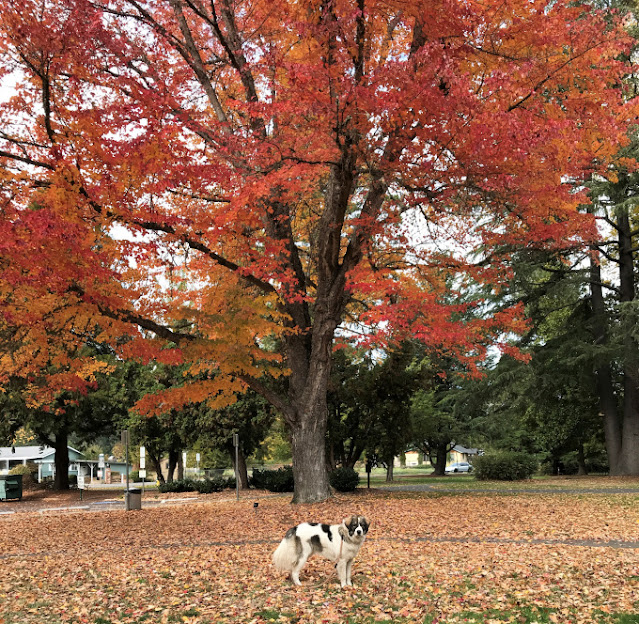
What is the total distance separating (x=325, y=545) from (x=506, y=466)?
2147 centimetres

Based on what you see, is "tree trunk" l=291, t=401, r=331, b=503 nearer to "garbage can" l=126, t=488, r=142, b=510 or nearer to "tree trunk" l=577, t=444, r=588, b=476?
"garbage can" l=126, t=488, r=142, b=510

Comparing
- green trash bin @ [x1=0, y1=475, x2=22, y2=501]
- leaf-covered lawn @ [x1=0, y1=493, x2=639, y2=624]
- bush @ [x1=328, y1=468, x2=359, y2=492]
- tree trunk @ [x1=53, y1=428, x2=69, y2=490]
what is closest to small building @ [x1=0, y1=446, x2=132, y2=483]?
tree trunk @ [x1=53, y1=428, x2=69, y2=490]

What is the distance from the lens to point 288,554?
5.82 m

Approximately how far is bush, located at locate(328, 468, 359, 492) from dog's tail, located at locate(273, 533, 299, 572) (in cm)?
1337

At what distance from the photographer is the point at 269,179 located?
1077cm

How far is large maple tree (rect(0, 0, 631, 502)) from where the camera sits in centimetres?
995

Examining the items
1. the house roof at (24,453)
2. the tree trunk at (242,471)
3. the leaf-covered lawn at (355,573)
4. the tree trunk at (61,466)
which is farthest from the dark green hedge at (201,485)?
the house roof at (24,453)

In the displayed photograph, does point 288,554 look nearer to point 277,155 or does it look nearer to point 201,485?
point 277,155

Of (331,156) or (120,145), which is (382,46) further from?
(120,145)

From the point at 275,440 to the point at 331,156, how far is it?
35.3m

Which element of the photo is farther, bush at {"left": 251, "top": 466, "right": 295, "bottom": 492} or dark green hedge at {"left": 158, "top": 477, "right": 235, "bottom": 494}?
dark green hedge at {"left": 158, "top": 477, "right": 235, "bottom": 494}

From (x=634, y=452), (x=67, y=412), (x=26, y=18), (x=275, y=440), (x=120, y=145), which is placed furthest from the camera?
(x=275, y=440)

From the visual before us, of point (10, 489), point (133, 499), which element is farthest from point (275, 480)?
point (10, 489)

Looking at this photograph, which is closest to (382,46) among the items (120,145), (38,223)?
(120,145)
